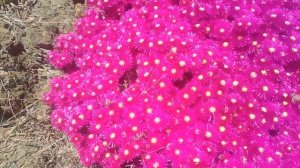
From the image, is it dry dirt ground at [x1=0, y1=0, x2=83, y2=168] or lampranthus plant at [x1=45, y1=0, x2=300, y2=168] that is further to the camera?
dry dirt ground at [x1=0, y1=0, x2=83, y2=168]

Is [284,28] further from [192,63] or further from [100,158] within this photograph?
[100,158]

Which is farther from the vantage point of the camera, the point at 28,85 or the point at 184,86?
the point at 28,85

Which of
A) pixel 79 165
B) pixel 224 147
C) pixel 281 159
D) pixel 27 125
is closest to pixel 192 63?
pixel 224 147

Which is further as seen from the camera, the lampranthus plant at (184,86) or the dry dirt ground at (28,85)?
the dry dirt ground at (28,85)
